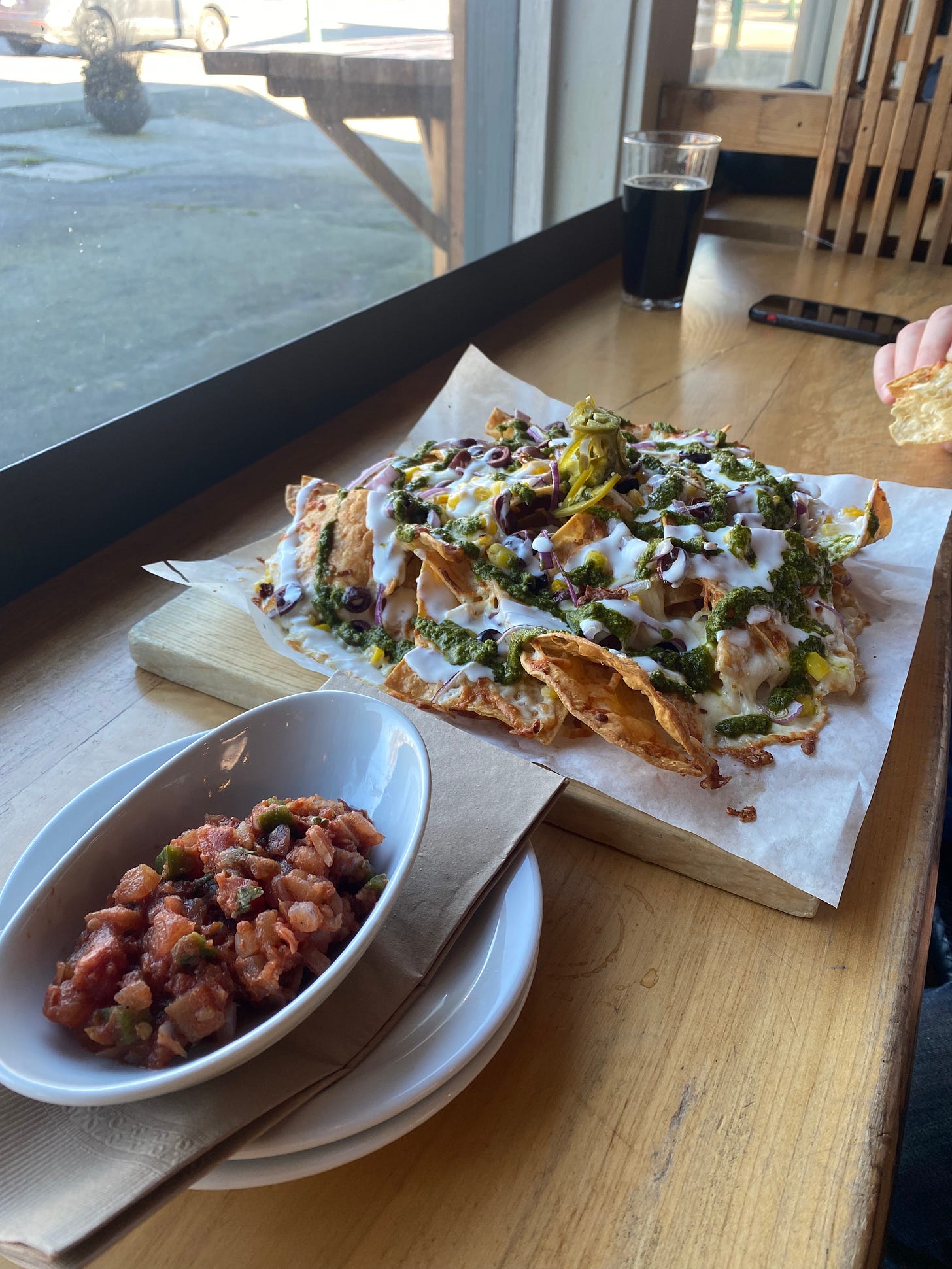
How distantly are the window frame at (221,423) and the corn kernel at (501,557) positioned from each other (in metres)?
0.60

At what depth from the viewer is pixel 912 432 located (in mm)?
1655

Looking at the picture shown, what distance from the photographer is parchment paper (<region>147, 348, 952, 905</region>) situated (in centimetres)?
82

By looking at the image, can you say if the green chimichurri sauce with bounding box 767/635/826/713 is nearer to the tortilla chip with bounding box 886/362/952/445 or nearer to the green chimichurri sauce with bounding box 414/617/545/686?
the green chimichurri sauce with bounding box 414/617/545/686

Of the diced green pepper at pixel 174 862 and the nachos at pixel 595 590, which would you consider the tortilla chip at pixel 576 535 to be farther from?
the diced green pepper at pixel 174 862

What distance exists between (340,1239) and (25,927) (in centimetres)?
27

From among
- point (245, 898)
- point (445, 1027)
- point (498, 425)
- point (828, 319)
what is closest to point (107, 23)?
point (498, 425)

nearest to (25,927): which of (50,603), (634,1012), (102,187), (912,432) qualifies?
(634,1012)

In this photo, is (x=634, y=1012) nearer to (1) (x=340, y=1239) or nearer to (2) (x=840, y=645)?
(1) (x=340, y=1239)

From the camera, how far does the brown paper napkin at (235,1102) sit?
47 cm

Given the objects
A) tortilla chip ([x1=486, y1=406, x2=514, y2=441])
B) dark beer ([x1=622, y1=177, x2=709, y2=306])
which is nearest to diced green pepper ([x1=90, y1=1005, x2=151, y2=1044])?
tortilla chip ([x1=486, y1=406, x2=514, y2=441])

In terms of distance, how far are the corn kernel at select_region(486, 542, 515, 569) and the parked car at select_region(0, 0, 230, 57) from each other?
893mm

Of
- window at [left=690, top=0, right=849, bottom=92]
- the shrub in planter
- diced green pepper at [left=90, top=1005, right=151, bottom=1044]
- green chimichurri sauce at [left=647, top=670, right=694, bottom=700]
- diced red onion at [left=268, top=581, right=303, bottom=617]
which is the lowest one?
diced red onion at [left=268, top=581, right=303, bottom=617]

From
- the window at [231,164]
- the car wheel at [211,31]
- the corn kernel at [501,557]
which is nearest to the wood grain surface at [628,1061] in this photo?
the corn kernel at [501,557]

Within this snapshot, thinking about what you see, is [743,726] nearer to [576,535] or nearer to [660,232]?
[576,535]
